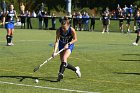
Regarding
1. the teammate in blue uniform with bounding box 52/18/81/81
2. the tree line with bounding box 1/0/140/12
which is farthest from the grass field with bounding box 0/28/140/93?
the tree line with bounding box 1/0/140/12

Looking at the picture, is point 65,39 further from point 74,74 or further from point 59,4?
point 59,4

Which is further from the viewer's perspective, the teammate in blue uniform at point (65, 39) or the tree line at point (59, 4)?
the tree line at point (59, 4)

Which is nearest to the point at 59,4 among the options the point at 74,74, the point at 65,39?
the point at 74,74

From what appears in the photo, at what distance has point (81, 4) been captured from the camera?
264 feet

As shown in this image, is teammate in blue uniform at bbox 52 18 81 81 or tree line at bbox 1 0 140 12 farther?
tree line at bbox 1 0 140 12

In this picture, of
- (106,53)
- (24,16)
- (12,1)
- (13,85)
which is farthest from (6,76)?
(12,1)

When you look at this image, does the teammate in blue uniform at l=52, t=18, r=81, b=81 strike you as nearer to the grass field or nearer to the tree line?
the grass field

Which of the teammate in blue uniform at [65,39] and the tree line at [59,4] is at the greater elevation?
the teammate in blue uniform at [65,39]

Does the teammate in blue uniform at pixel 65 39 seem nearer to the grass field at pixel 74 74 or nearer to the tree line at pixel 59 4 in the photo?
the grass field at pixel 74 74

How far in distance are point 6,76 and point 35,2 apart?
67717 millimetres

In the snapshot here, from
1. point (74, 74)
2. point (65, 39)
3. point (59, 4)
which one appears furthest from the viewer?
point (59, 4)

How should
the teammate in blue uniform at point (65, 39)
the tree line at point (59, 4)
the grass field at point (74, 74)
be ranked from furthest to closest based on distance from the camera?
1. the tree line at point (59, 4)
2. the teammate in blue uniform at point (65, 39)
3. the grass field at point (74, 74)

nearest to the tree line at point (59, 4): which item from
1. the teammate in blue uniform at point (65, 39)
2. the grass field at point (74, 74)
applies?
the grass field at point (74, 74)

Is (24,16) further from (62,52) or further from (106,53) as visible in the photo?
(62,52)
